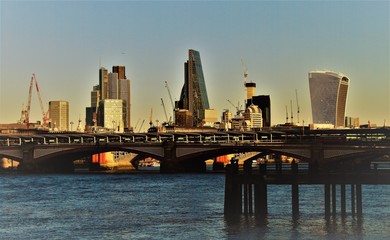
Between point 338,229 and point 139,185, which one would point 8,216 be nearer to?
point 338,229

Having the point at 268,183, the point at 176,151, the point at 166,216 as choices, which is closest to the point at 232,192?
the point at 268,183

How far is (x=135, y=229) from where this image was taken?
199ft

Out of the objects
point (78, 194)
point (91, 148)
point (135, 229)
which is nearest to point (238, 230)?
point (135, 229)

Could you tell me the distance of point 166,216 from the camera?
69312 mm

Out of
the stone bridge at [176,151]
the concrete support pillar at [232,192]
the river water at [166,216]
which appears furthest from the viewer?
the stone bridge at [176,151]

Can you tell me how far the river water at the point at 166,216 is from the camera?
189 feet

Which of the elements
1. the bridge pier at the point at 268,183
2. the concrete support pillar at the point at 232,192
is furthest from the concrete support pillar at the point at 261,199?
the concrete support pillar at the point at 232,192

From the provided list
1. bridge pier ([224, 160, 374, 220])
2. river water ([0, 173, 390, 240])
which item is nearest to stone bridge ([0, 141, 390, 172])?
river water ([0, 173, 390, 240])

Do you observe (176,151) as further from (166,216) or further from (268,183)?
(268,183)

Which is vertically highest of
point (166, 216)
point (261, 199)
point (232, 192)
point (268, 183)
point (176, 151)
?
point (176, 151)

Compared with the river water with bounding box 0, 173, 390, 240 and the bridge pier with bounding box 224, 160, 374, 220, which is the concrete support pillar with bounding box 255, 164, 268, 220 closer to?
the bridge pier with bounding box 224, 160, 374, 220

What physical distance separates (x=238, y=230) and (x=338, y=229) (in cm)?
634

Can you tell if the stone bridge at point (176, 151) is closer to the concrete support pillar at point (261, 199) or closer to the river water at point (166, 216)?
the river water at point (166, 216)

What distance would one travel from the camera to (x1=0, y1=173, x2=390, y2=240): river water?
189ft
